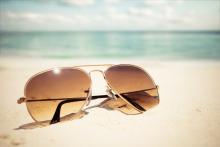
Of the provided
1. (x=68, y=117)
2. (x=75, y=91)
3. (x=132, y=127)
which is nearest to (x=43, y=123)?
(x=68, y=117)

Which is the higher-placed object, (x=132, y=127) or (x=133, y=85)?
(x=133, y=85)

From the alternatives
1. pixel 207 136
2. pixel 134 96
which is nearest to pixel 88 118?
pixel 134 96

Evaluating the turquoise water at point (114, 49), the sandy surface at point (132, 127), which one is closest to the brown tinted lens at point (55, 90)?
the sandy surface at point (132, 127)

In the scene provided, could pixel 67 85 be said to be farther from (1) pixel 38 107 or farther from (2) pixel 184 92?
Answer: (2) pixel 184 92

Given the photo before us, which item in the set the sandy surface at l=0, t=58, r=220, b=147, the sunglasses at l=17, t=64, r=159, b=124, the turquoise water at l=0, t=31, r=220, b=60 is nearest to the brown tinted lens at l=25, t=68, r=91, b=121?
the sunglasses at l=17, t=64, r=159, b=124

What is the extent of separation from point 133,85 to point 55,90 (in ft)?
1.95

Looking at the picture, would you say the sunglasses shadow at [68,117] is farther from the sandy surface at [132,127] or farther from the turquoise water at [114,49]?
the turquoise water at [114,49]

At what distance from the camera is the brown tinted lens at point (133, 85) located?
2.04 meters

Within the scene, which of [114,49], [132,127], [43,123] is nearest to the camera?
[43,123]

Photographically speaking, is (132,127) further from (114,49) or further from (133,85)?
(114,49)

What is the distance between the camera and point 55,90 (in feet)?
6.25

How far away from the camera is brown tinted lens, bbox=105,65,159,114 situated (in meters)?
2.04

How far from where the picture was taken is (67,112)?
1.94 metres

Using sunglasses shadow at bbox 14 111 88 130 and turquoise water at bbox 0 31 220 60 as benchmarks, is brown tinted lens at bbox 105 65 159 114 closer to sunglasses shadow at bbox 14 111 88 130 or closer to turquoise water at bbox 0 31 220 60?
sunglasses shadow at bbox 14 111 88 130
